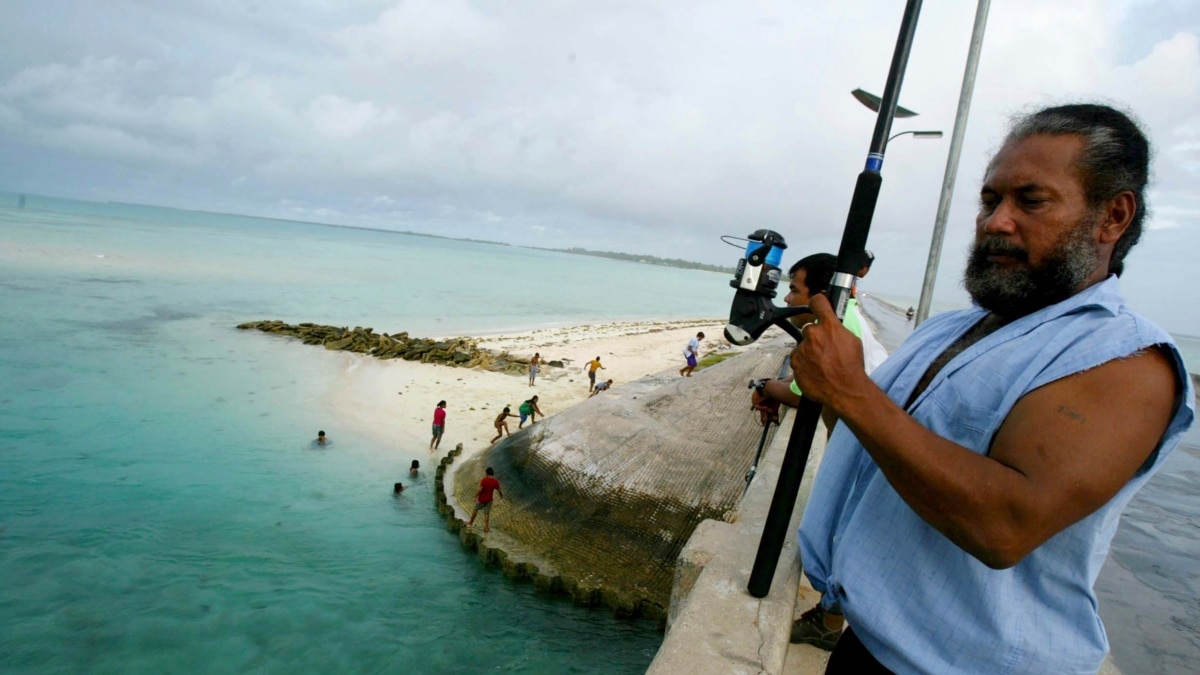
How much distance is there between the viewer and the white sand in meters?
18.8

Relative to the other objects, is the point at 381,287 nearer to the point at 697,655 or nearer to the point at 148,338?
the point at 148,338

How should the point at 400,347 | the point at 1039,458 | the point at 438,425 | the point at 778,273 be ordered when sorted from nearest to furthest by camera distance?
1. the point at 1039,458
2. the point at 778,273
3. the point at 438,425
4. the point at 400,347

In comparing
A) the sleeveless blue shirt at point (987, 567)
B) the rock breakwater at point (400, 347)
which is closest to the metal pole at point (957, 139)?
the sleeveless blue shirt at point (987, 567)

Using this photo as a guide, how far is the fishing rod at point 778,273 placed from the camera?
1.98 meters

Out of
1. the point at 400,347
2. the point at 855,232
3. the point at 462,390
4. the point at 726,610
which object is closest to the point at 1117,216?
the point at 855,232

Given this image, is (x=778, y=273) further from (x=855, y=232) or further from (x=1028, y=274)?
(x=1028, y=274)

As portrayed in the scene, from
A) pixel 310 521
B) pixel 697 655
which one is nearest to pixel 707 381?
pixel 310 521

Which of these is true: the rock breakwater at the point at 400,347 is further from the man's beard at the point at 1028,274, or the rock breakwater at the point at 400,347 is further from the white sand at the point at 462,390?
the man's beard at the point at 1028,274

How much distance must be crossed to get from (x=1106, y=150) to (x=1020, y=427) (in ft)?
2.62

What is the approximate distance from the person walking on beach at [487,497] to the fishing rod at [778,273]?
10036mm

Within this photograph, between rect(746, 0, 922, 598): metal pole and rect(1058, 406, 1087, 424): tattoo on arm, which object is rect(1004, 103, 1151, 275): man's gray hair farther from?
rect(1058, 406, 1087, 424): tattoo on arm

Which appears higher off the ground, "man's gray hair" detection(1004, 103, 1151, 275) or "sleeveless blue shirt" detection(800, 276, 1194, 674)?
"man's gray hair" detection(1004, 103, 1151, 275)

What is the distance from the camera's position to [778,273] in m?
2.13

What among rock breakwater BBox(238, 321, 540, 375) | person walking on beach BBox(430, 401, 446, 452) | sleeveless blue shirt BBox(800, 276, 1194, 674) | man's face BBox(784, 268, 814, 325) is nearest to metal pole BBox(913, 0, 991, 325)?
man's face BBox(784, 268, 814, 325)
